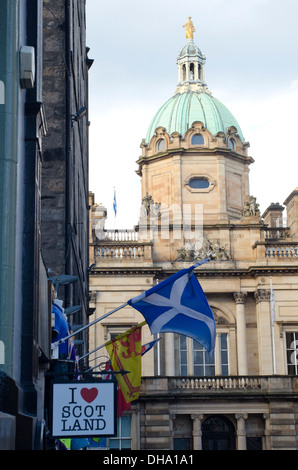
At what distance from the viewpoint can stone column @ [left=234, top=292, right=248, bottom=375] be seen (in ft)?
177

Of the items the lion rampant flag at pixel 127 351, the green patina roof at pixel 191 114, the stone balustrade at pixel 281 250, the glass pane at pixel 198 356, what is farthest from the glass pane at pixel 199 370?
the lion rampant flag at pixel 127 351

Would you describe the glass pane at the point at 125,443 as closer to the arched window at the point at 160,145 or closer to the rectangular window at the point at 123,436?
the rectangular window at the point at 123,436

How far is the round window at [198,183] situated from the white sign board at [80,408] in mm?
47029

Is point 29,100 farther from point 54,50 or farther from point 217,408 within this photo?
point 217,408

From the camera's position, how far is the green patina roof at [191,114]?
6247cm

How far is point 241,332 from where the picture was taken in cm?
5469

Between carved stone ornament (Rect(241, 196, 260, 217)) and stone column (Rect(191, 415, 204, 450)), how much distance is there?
1336cm

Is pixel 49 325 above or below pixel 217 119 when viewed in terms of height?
below

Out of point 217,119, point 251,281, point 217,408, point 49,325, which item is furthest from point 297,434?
point 49,325

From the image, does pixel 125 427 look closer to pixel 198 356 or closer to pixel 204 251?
pixel 198 356

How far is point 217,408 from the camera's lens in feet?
171

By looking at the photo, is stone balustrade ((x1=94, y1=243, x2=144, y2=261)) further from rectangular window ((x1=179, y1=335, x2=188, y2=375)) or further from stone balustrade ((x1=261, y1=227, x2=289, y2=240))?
stone balustrade ((x1=261, y1=227, x2=289, y2=240))

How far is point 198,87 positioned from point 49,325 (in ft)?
166

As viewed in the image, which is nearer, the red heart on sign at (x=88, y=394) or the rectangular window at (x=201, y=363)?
the red heart on sign at (x=88, y=394)
